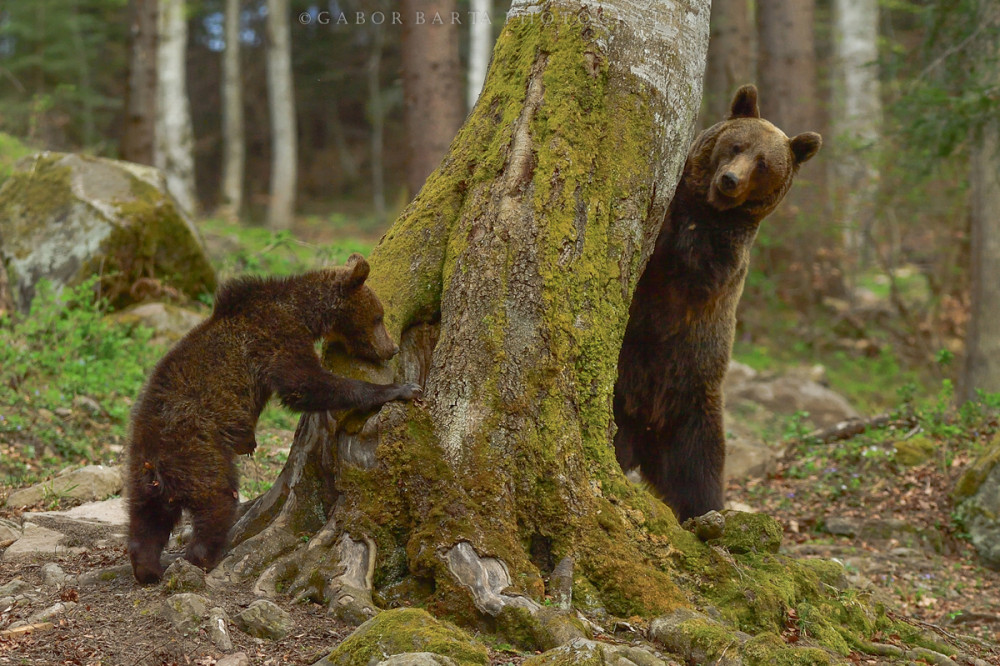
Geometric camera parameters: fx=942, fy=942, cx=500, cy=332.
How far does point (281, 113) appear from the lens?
87.9ft

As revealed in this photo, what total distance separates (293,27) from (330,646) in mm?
33560

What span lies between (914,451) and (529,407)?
214 inches

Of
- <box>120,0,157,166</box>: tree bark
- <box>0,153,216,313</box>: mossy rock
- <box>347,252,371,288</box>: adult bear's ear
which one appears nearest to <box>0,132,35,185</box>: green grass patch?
<box>120,0,157,166</box>: tree bark

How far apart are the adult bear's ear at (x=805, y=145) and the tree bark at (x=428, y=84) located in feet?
21.3

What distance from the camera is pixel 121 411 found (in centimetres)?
783

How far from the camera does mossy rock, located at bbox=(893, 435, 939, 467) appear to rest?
27.3ft

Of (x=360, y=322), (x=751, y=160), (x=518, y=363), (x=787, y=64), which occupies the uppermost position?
(x=787, y=64)

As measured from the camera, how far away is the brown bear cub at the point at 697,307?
18.9 ft

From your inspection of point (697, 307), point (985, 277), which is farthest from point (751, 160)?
point (985, 277)

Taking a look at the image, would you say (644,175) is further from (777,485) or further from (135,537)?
(777,485)

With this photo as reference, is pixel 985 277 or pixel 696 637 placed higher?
pixel 985 277

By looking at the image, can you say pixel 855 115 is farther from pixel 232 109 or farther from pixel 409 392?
pixel 232 109

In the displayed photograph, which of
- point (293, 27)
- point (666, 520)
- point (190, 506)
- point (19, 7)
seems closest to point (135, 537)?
point (190, 506)

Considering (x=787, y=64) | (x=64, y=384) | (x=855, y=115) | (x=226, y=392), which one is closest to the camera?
(x=226, y=392)
